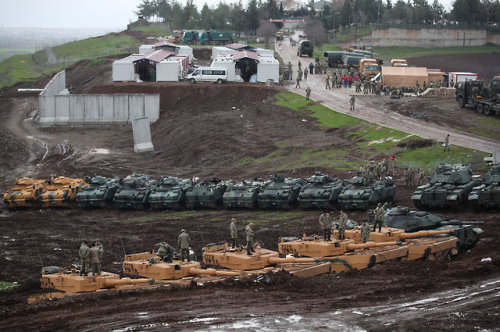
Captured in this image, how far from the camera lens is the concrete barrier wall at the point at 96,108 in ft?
205

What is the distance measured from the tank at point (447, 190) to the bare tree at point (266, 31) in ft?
221

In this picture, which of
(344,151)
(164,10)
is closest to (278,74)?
(344,151)

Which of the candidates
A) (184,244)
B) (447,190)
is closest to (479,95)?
(447,190)

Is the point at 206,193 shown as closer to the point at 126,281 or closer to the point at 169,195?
the point at 169,195

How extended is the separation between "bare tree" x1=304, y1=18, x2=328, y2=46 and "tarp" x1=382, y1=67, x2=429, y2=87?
35.9 m

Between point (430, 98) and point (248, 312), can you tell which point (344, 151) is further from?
point (248, 312)

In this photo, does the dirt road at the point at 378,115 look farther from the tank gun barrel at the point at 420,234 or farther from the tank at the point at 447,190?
the tank gun barrel at the point at 420,234

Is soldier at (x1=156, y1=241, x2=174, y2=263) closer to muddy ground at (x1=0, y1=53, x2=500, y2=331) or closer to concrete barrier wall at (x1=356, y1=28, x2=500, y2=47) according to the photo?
muddy ground at (x1=0, y1=53, x2=500, y2=331)

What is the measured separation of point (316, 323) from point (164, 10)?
419 feet

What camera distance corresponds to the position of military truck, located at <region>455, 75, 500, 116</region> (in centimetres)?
5163

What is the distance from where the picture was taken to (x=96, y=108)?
62844 millimetres

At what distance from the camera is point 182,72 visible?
71.4 meters

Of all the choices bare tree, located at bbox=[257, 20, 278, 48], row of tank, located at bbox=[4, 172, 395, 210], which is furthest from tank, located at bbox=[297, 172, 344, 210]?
bare tree, located at bbox=[257, 20, 278, 48]

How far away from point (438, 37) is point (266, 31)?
22085mm
